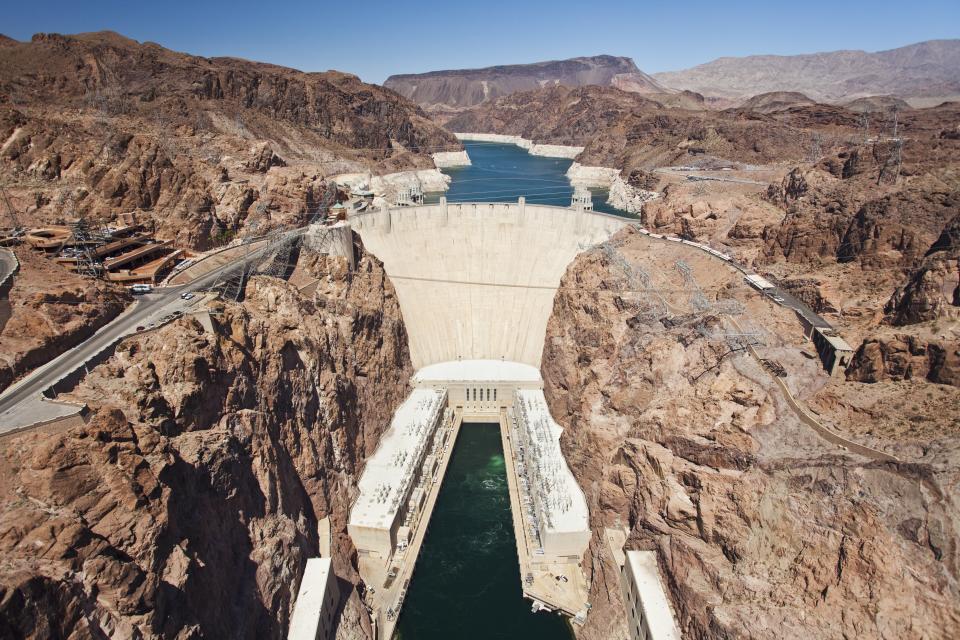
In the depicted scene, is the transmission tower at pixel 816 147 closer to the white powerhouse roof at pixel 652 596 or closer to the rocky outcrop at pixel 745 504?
the rocky outcrop at pixel 745 504

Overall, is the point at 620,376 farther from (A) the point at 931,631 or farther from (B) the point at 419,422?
(A) the point at 931,631

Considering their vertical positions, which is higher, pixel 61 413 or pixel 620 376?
pixel 61 413

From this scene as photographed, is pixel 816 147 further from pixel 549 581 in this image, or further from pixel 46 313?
pixel 46 313

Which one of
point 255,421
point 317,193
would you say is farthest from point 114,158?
point 255,421

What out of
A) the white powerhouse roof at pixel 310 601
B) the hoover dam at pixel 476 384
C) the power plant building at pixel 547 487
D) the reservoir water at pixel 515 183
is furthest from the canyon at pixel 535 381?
the reservoir water at pixel 515 183

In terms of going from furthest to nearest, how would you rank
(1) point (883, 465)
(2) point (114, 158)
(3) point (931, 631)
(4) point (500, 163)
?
(4) point (500, 163) < (2) point (114, 158) < (1) point (883, 465) < (3) point (931, 631)

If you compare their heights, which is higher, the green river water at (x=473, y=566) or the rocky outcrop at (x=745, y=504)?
the rocky outcrop at (x=745, y=504)
